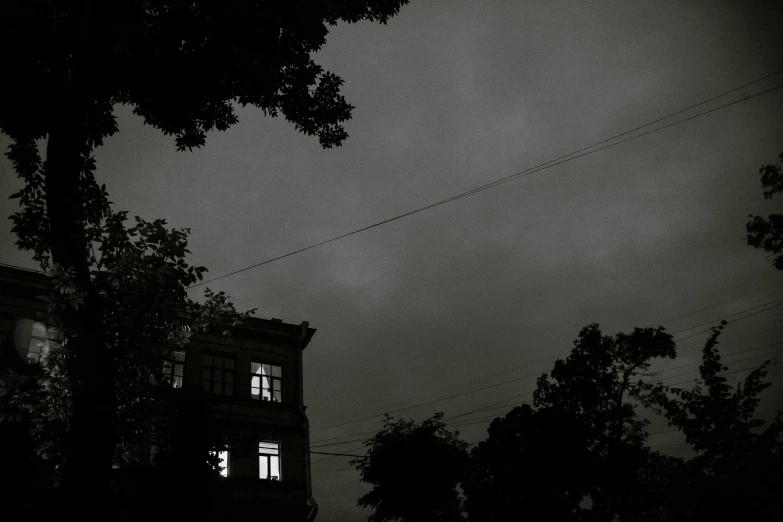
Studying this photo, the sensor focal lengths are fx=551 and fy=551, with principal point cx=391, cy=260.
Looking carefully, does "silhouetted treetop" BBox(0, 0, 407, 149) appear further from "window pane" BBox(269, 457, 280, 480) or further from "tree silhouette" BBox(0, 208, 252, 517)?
"window pane" BBox(269, 457, 280, 480)

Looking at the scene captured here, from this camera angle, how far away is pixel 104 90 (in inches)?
308

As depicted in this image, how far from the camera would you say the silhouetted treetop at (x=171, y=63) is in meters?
7.50

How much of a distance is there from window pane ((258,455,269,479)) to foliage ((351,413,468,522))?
6.05 m

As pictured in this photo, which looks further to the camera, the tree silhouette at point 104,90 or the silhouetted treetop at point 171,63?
the silhouetted treetop at point 171,63

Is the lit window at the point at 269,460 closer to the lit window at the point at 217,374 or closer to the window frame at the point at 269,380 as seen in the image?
the window frame at the point at 269,380

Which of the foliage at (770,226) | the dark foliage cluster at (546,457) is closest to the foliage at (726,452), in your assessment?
the foliage at (770,226)

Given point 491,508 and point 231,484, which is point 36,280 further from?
point 491,508

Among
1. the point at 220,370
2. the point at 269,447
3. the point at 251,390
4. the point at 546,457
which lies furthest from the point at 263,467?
the point at 546,457

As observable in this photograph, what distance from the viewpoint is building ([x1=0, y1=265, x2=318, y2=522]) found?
75.7 ft

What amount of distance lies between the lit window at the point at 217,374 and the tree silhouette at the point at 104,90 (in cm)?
1948

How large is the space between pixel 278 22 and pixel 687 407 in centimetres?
992

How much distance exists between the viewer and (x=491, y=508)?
2939 cm

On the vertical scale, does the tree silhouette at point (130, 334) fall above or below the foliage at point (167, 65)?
below

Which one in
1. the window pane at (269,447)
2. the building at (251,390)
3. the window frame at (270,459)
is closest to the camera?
the building at (251,390)
